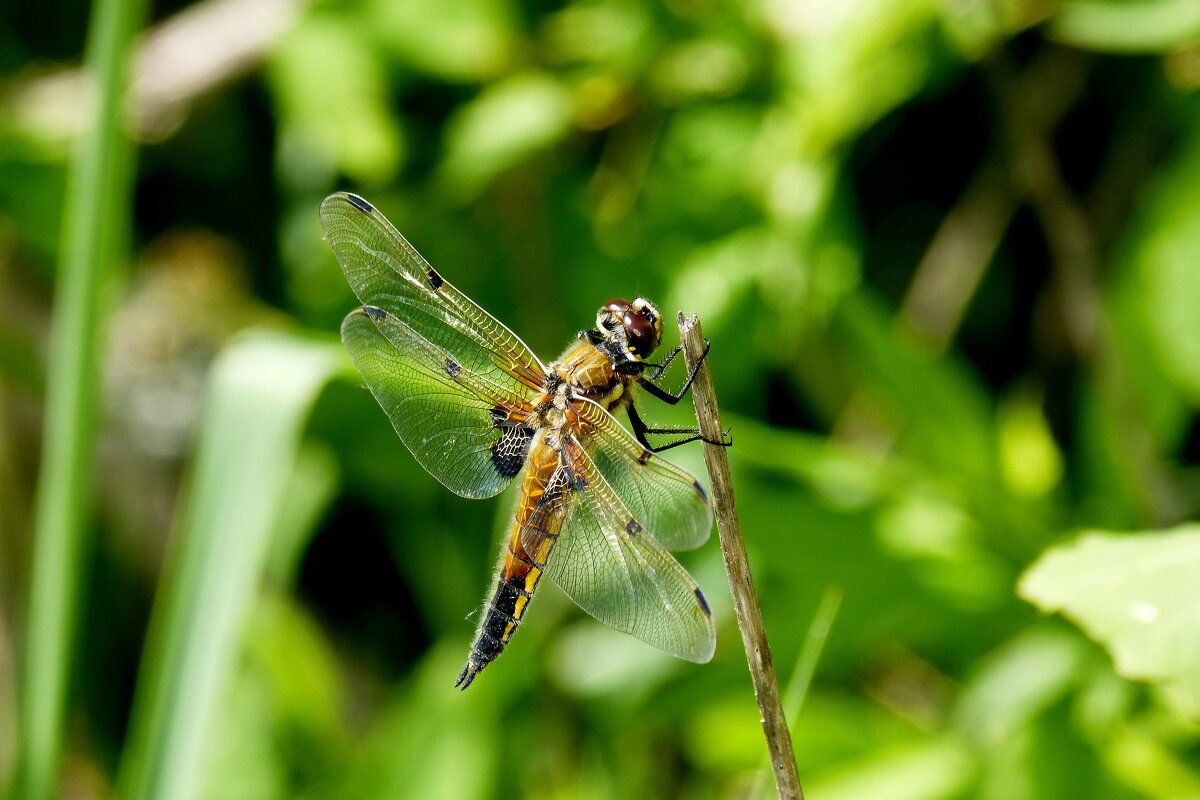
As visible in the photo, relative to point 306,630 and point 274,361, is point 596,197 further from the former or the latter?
point 306,630

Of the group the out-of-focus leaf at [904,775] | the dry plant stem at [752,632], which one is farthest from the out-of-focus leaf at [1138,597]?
the out-of-focus leaf at [904,775]

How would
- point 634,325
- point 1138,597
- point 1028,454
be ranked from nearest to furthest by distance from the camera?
point 1138,597
point 634,325
point 1028,454

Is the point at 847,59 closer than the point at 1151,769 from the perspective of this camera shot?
No

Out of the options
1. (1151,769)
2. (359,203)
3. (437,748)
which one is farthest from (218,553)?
(1151,769)

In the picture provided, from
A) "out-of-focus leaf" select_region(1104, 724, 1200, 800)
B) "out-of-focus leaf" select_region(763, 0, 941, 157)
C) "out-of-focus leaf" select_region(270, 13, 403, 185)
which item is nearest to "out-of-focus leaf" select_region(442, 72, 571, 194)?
"out-of-focus leaf" select_region(270, 13, 403, 185)

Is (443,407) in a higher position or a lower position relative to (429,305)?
lower

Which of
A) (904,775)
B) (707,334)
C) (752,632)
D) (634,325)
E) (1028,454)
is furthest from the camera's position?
(1028,454)

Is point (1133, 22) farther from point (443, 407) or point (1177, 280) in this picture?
point (443, 407)
